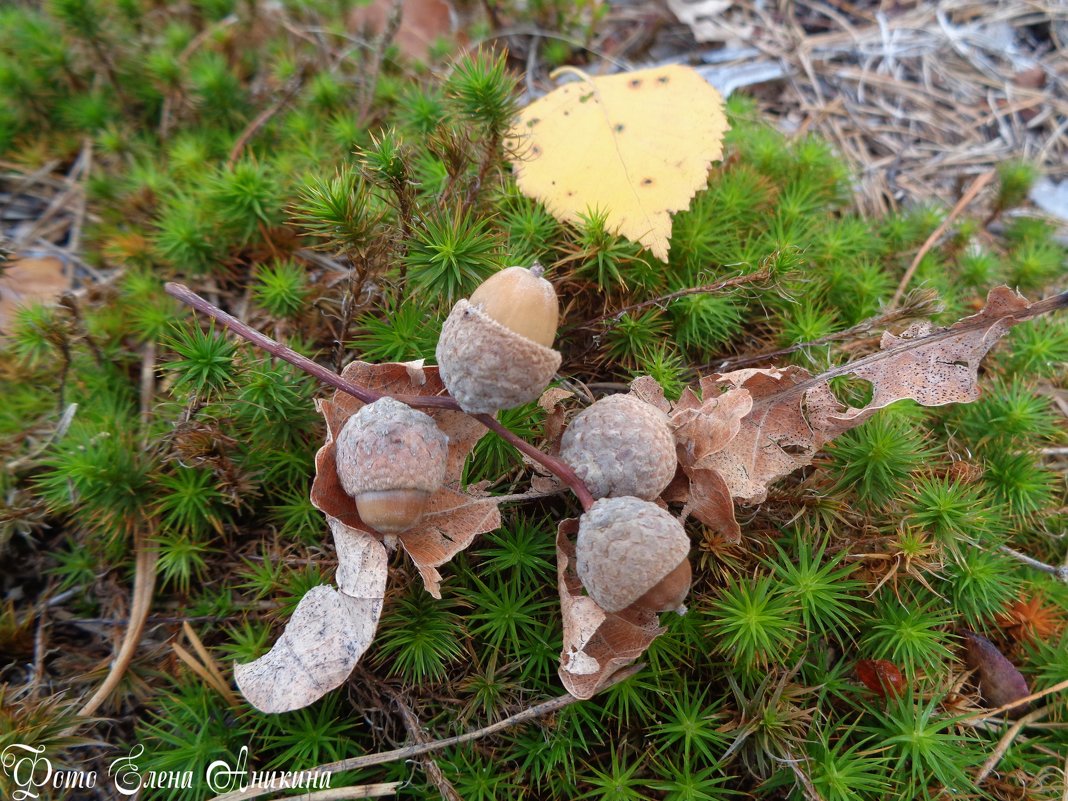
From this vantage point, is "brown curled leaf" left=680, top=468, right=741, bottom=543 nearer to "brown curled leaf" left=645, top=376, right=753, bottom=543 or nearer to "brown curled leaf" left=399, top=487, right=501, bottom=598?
"brown curled leaf" left=645, top=376, right=753, bottom=543

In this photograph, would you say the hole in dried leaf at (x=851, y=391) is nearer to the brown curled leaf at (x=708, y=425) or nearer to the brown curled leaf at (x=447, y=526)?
the brown curled leaf at (x=708, y=425)

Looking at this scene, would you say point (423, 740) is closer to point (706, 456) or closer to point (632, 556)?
point (632, 556)

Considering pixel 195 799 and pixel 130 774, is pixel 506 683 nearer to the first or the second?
pixel 195 799

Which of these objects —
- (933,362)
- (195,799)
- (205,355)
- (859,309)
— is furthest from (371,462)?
(859,309)

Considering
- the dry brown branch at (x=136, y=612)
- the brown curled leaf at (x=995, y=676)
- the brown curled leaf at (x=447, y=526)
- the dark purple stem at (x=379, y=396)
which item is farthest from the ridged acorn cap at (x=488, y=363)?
the brown curled leaf at (x=995, y=676)

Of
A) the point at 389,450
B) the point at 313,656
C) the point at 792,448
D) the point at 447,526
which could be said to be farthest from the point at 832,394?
the point at 313,656
